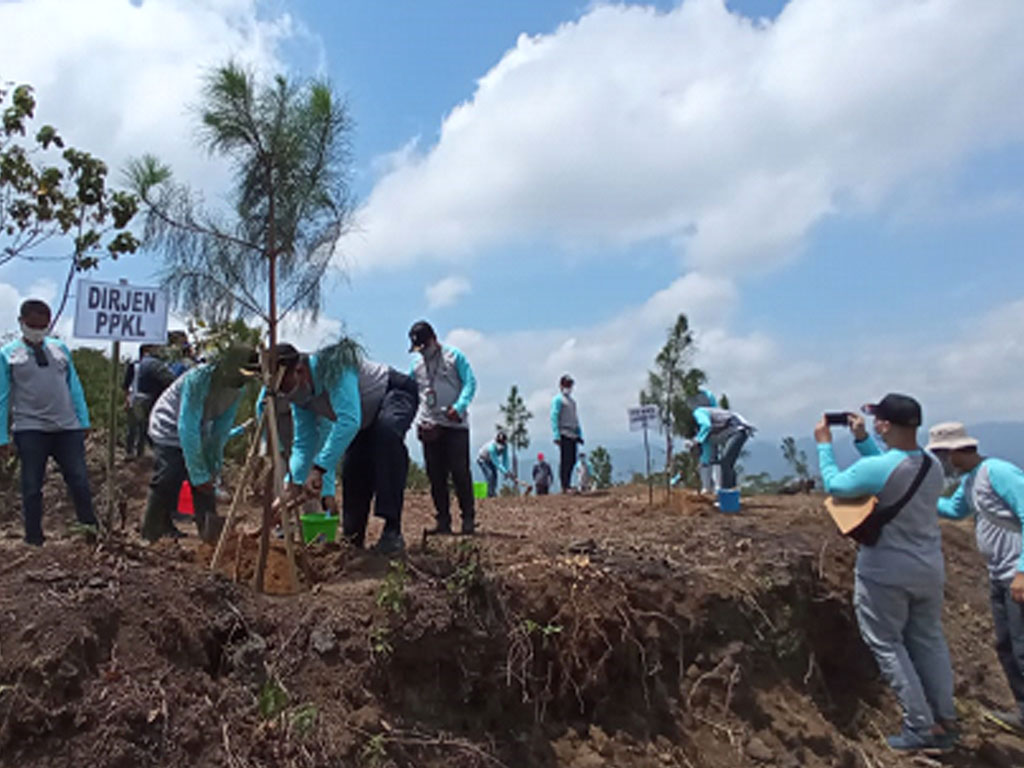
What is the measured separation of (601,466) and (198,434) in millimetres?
14286

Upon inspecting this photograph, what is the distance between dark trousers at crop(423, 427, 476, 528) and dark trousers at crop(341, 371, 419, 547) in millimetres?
1115

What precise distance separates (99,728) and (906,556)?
4.06m

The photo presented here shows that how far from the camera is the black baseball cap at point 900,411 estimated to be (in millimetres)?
5215

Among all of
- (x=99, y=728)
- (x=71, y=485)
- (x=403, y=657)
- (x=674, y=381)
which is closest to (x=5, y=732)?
(x=99, y=728)

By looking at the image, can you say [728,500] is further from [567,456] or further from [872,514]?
[567,456]

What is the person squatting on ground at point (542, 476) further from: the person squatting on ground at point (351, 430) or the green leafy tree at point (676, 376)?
the person squatting on ground at point (351, 430)

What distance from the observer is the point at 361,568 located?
5105 mm

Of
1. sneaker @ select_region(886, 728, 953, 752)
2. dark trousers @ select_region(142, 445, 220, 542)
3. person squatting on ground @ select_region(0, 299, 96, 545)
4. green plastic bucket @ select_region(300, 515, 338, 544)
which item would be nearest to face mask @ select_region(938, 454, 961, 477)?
sneaker @ select_region(886, 728, 953, 752)

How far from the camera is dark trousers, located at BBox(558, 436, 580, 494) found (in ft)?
46.0

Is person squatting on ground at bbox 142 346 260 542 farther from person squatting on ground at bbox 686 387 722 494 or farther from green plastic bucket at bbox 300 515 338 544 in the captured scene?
person squatting on ground at bbox 686 387 722 494

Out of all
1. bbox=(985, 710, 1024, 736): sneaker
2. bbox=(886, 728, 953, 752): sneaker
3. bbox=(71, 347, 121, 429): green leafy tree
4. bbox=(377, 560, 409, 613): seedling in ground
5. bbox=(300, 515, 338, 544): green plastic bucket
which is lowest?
bbox=(985, 710, 1024, 736): sneaker

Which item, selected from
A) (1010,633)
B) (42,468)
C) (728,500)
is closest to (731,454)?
(728,500)

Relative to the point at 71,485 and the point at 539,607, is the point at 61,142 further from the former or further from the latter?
the point at 539,607

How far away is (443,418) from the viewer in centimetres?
705
